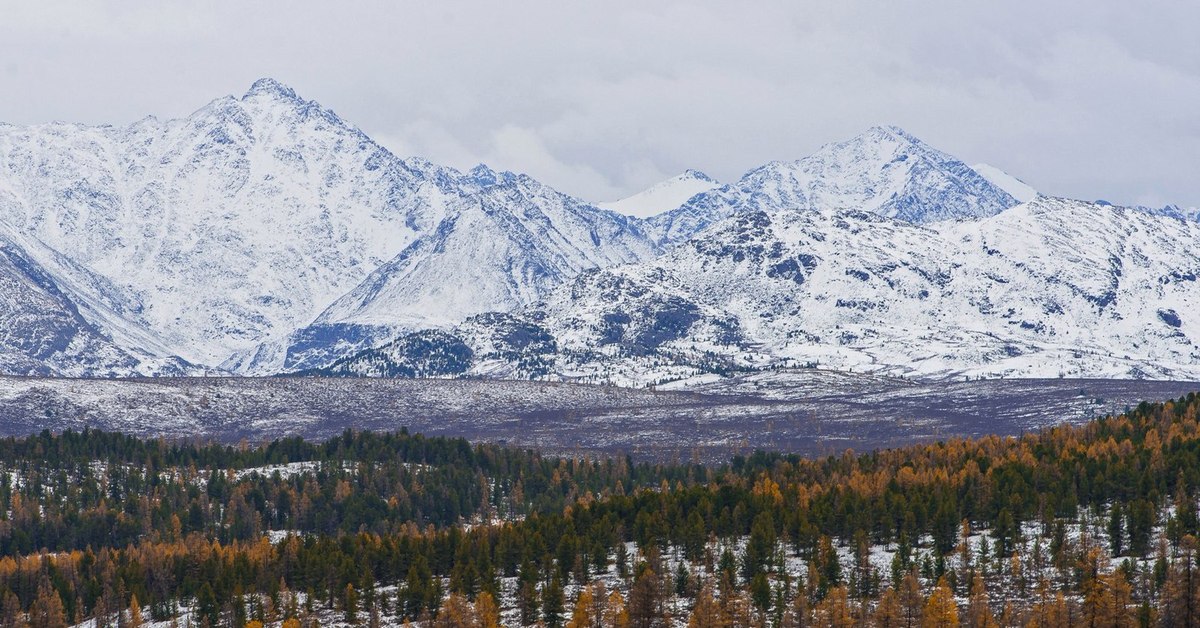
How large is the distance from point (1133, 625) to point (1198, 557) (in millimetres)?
10608

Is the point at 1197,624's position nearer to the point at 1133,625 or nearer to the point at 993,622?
the point at 1133,625

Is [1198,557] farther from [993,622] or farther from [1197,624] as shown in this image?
[993,622]

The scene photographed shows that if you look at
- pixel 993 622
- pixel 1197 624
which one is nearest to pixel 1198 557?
pixel 1197 624

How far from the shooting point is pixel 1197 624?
653ft

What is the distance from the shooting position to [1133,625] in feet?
645

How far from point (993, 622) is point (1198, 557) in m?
23.8

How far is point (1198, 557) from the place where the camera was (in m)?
197

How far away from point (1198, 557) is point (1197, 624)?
26.3 feet

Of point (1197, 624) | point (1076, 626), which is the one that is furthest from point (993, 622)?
point (1197, 624)

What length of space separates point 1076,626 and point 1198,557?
1552 cm

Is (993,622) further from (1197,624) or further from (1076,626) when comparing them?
(1197,624)
